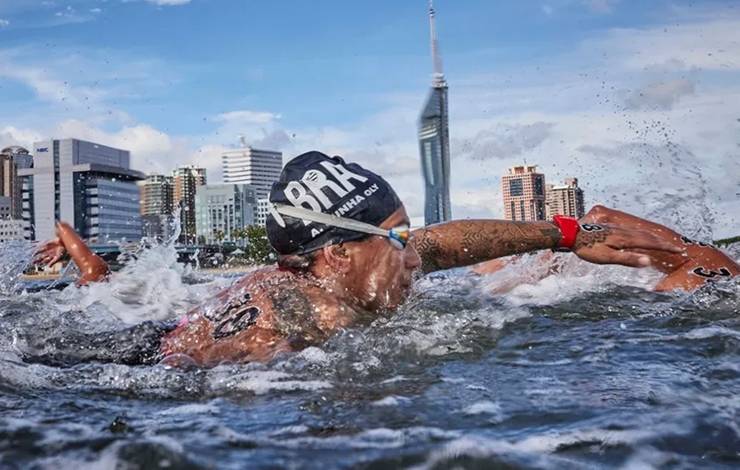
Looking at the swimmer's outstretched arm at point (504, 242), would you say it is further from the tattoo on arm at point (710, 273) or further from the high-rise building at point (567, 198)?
the high-rise building at point (567, 198)

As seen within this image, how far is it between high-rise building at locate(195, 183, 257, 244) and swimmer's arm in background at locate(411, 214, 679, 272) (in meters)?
156

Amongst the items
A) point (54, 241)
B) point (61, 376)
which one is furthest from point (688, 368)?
point (54, 241)

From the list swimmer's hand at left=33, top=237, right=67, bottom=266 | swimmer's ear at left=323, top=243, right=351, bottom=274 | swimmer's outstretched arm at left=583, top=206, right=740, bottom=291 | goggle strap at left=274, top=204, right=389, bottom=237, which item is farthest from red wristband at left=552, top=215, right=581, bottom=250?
swimmer's hand at left=33, top=237, right=67, bottom=266

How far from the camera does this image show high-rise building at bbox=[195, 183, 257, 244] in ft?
528

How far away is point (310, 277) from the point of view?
3912mm

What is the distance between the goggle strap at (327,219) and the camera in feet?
Result: 12.7

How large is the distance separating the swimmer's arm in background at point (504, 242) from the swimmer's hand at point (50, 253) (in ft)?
18.3

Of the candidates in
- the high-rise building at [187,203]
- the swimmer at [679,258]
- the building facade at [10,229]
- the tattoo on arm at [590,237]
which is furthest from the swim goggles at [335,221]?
the building facade at [10,229]

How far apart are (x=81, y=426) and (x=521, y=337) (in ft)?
8.25

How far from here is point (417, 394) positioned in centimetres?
266

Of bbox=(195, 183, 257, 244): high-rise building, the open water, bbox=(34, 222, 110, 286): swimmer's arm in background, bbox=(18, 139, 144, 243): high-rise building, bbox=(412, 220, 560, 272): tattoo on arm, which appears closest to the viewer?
the open water

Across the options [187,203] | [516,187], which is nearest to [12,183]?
[187,203]

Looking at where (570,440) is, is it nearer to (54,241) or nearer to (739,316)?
(739,316)

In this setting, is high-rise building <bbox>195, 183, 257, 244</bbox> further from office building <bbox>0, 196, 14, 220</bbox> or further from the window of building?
the window of building
